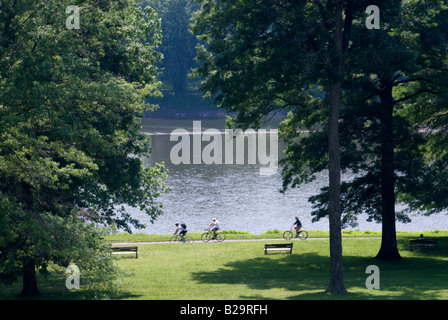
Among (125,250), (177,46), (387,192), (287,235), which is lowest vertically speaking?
(125,250)

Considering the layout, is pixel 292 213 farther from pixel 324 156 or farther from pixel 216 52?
pixel 216 52

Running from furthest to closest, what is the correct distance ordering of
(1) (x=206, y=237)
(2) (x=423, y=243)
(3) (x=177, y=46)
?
(3) (x=177, y=46)
(1) (x=206, y=237)
(2) (x=423, y=243)

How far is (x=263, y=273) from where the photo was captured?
24703mm

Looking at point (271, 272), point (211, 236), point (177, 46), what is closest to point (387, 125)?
point (271, 272)

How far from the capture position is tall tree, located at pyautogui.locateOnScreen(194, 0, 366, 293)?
19969 millimetres

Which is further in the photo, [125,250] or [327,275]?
[125,250]

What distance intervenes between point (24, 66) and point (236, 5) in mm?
10059


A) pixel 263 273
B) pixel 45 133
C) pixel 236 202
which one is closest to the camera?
pixel 45 133

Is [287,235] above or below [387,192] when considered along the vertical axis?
below

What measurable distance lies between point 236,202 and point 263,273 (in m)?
26.0

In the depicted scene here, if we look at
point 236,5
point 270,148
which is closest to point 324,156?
point 236,5

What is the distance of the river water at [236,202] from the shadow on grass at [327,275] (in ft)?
44.4

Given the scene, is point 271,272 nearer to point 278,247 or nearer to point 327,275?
point 327,275

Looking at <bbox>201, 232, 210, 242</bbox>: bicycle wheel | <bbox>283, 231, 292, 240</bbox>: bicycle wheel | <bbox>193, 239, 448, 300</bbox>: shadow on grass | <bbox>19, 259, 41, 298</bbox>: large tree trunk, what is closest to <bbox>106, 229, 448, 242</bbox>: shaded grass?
<bbox>283, 231, 292, 240</bbox>: bicycle wheel
